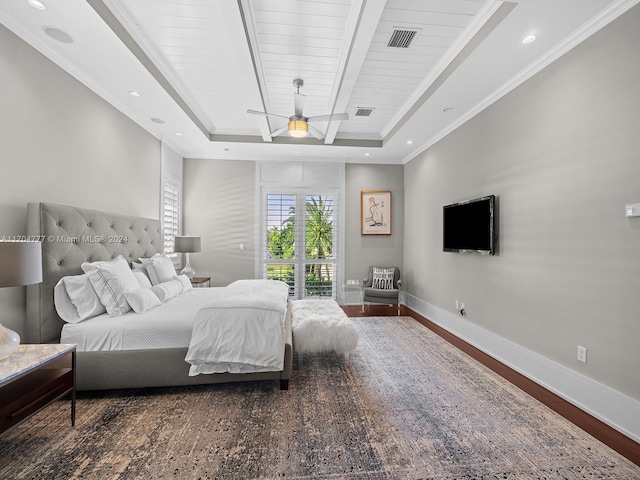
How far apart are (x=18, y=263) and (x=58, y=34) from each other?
73.8 inches

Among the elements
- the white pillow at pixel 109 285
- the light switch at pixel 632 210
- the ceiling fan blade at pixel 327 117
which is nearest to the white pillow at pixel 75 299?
the white pillow at pixel 109 285

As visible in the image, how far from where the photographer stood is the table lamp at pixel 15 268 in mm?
1683

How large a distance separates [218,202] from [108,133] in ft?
7.76

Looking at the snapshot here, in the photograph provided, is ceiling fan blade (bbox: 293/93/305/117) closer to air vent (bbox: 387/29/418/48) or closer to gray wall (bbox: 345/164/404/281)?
air vent (bbox: 387/29/418/48)

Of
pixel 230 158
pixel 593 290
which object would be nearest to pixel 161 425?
pixel 593 290

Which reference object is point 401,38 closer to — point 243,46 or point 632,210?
point 243,46

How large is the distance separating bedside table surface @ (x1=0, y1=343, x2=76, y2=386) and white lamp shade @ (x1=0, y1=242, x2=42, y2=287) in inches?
17.9

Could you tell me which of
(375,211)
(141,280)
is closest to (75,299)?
(141,280)

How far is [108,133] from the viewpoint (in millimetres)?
3461

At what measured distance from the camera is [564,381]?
8.23ft

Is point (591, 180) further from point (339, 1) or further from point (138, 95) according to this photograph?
point (138, 95)

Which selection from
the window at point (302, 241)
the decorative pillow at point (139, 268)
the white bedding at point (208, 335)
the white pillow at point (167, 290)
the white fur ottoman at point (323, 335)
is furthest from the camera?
the window at point (302, 241)

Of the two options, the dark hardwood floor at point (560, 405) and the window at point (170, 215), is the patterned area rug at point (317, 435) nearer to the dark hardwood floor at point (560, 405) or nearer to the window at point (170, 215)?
the dark hardwood floor at point (560, 405)

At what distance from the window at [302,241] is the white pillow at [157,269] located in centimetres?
223
